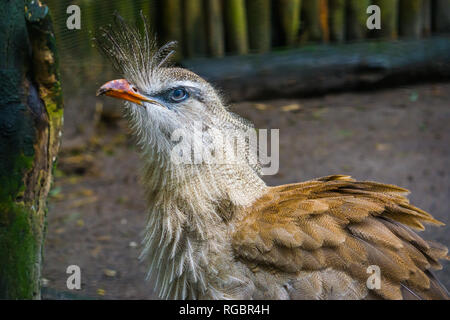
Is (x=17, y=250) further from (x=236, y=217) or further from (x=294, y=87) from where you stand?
(x=294, y=87)

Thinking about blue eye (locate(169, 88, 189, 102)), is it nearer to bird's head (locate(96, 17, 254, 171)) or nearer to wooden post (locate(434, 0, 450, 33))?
bird's head (locate(96, 17, 254, 171))

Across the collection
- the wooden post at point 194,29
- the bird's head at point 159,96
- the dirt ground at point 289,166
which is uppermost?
the wooden post at point 194,29

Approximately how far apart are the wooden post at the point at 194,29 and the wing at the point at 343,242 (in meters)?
3.66

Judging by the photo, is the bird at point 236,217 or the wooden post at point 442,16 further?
the wooden post at point 442,16

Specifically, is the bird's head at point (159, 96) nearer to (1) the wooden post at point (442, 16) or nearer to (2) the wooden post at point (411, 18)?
(2) the wooden post at point (411, 18)

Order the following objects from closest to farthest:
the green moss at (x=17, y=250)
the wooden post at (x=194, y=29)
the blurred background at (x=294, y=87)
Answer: the green moss at (x=17, y=250) < the blurred background at (x=294, y=87) < the wooden post at (x=194, y=29)

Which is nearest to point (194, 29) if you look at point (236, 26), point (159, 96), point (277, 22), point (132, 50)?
point (236, 26)

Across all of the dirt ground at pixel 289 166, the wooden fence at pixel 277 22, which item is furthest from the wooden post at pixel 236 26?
the dirt ground at pixel 289 166

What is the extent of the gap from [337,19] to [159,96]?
386 cm

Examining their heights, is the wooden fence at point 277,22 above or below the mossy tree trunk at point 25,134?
above

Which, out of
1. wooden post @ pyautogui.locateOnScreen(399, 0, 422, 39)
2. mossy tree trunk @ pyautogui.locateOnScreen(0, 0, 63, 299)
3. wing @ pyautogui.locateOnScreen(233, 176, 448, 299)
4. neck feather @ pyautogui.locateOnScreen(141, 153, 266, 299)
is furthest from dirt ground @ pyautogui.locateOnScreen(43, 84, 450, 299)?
wing @ pyautogui.locateOnScreen(233, 176, 448, 299)

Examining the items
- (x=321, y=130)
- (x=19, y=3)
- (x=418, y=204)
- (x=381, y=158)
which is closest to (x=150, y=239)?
(x=19, y=3)

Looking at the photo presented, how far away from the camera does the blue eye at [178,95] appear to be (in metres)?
2.32

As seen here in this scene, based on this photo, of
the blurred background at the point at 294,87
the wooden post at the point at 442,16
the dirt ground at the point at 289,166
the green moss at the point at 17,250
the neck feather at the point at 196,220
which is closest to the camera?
the neck feather at the point at 196,220
